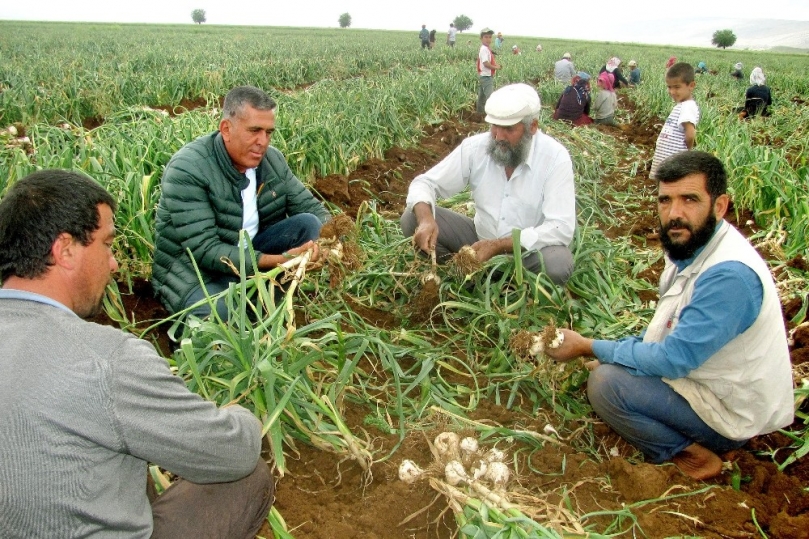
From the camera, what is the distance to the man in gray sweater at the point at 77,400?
3.58ft

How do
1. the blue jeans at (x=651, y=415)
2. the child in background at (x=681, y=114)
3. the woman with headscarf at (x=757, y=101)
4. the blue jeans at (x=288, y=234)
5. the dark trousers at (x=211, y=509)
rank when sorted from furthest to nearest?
the woman with headscarf at (x=757, y=101) < the child in background at (x=681, y=114) < the blue jeans at (x=288, y=234) < the blue jeans at (x=651, y=415) < the dark trousers at (x=211, y=509)

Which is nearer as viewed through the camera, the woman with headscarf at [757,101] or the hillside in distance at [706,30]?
the woman with headscarf at [757,101]

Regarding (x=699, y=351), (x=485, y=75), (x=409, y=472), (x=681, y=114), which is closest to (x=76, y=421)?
(x=409, y=472)

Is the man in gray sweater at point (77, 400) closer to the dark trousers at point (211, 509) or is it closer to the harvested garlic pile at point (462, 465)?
the dark trousers at point (211, 509)

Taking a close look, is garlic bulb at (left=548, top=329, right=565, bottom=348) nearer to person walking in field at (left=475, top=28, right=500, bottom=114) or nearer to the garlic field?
the garlic field

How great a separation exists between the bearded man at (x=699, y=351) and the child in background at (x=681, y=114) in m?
3.53

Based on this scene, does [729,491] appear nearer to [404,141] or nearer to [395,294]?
[395,294]

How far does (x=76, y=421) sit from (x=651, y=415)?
1.85m

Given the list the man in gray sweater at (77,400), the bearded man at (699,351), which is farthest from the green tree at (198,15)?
the man in gray sweater at (77,400)

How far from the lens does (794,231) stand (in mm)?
3703

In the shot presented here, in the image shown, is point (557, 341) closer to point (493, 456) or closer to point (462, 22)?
point (493, 456)

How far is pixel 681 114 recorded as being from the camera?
5.20 metres

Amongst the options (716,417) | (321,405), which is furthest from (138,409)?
(716,417)

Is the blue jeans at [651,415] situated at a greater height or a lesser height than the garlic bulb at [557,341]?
lesser
